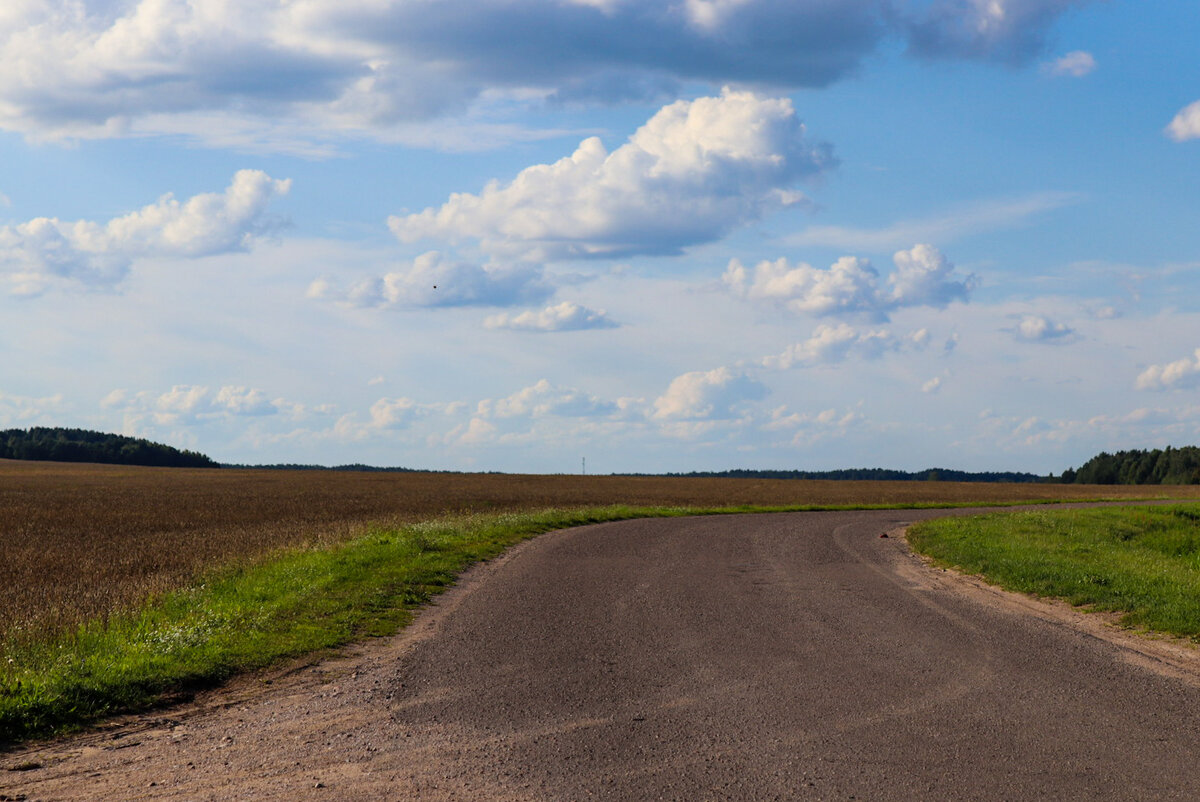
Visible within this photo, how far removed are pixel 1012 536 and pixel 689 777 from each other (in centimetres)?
2241

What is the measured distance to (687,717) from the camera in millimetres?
8586

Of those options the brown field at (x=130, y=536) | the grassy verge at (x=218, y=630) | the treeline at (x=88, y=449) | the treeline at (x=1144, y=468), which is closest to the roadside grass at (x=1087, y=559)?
the grassy verge at (x=218, y=630)

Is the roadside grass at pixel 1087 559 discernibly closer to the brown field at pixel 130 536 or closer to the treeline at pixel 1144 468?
the brown field at pixel 130 536

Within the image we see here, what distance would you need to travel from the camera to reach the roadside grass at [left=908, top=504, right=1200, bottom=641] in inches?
575

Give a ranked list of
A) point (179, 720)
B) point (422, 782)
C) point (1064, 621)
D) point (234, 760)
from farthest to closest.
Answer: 1. point (1064, 621)
2. point (179, 720)
3. point (234, 760)
4. point (422, 782)

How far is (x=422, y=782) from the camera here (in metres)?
6.87

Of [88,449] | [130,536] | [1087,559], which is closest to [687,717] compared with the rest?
[1087,559]

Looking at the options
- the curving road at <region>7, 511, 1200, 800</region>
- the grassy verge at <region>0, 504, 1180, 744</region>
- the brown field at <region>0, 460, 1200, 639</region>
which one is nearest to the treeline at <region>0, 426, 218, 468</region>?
the brown field at <region>0, 460, 1200, 639</region>

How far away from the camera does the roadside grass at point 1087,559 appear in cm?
1460

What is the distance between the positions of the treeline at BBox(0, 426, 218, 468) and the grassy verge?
508 ft

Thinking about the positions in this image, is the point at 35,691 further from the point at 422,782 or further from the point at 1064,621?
the point at 1064,621

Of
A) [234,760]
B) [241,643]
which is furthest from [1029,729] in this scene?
[241,643]

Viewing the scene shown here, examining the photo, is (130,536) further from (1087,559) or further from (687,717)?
(1087,559)

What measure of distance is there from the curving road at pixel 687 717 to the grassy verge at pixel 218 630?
0.71m
